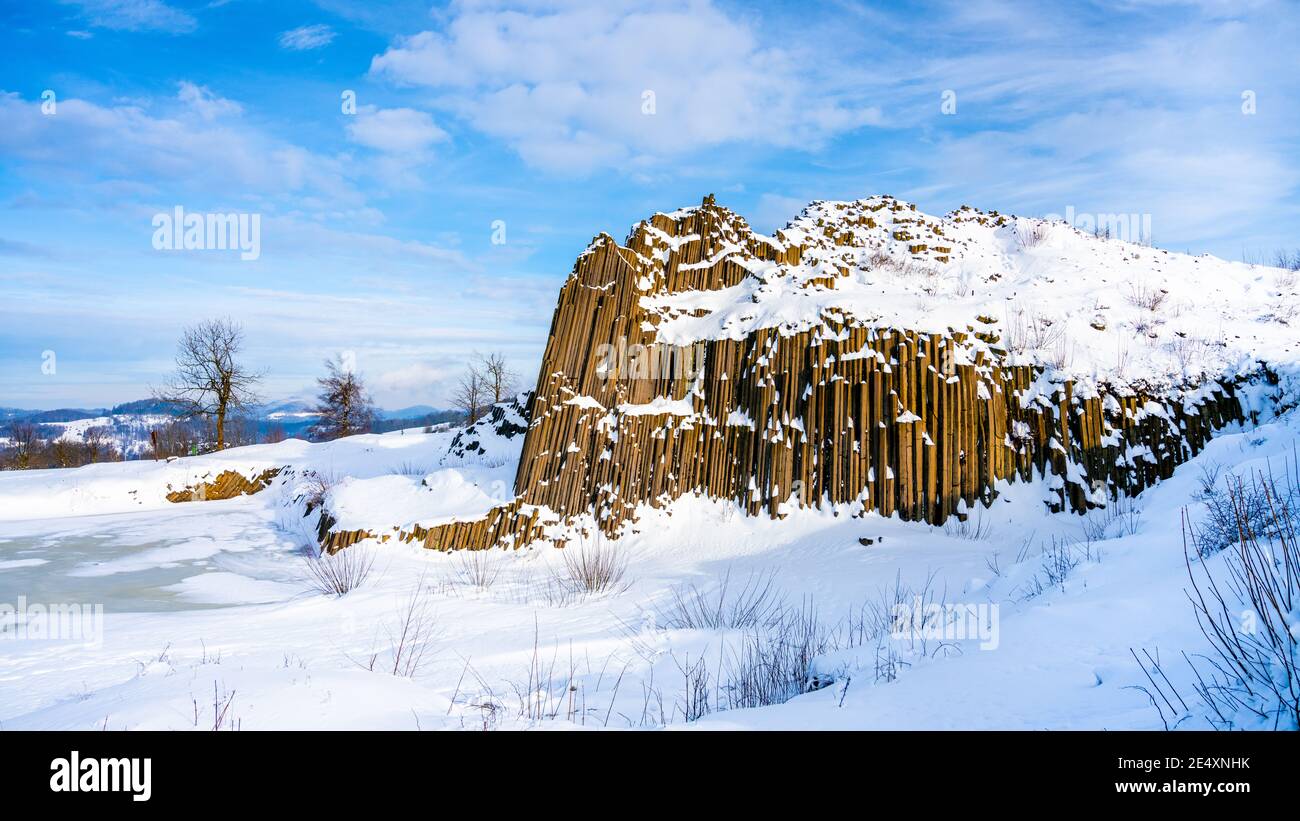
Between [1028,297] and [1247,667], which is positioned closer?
[1247,667]

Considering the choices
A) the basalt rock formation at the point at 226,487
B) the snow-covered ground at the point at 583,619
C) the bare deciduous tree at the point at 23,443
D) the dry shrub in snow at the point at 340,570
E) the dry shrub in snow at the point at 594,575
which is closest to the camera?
the snow-covered ground at the point at 583,619

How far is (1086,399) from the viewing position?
957 centimetres

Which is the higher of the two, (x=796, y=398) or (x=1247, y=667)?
(x=796, y=398)

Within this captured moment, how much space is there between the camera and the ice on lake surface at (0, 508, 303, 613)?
8.85 meters

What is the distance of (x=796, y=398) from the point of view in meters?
11.0

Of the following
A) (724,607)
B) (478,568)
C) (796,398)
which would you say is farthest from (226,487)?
(724,607)

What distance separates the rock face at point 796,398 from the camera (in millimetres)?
9562

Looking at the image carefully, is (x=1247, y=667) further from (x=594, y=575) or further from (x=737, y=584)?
(x=594, y=575)

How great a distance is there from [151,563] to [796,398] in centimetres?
1231

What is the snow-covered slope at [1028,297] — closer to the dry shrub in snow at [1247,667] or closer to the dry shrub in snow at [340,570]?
the dry shrub in snow at [340,570]

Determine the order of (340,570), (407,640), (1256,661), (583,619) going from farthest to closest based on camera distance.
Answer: (340,570) → (583,619) → (407,640) → (1256,661)

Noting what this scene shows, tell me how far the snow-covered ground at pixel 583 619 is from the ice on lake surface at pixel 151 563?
8 cm

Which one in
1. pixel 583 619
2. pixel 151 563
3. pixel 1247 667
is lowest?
pixel 151 563

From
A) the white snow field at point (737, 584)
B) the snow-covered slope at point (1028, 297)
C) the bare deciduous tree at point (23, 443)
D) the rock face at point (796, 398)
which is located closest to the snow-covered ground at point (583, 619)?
the white snow field at point (737, 584)
